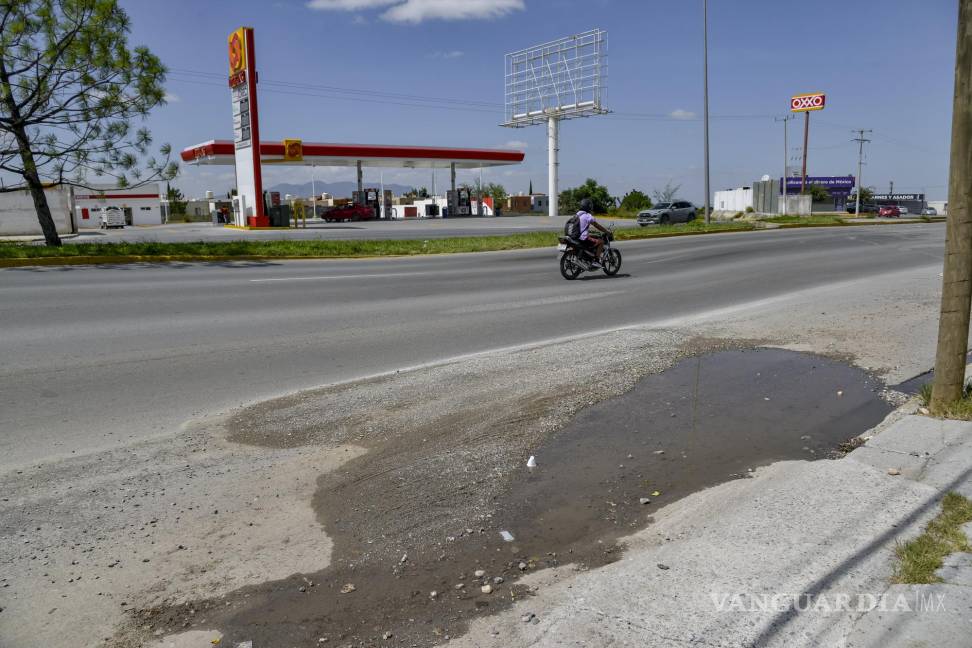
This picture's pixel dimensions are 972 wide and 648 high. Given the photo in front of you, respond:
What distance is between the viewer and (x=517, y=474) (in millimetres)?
4766

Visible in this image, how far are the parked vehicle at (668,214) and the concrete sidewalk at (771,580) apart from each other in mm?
42494

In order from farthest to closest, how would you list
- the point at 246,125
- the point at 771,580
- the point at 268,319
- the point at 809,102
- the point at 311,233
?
the point at 809,102, the point at 246,125, the point at 311,233, the point at 268,319, the point at 771,580

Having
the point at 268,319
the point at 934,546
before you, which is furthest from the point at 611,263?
the point at 934,546

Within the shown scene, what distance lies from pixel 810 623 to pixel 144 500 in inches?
147

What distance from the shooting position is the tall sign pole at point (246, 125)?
1398 inches

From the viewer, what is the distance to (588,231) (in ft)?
52.1

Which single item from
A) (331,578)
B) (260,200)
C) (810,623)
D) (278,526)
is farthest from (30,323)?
(260,200)

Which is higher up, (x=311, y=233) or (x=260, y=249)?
(x=311, y=233)

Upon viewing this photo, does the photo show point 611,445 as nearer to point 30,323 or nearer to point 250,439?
point 250,439

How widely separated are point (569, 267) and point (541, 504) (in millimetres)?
11825

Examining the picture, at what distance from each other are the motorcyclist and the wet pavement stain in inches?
341

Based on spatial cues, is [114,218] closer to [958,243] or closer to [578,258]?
[578,258]

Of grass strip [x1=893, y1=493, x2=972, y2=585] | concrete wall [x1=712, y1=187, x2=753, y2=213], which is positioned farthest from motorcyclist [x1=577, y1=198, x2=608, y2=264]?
concrete wall [x1=712, y1=187, x2=753, y2=213]

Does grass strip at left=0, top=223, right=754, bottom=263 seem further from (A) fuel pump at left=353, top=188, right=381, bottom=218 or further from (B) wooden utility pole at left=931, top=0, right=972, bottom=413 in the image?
(A) fuel pump at left=353, top=188, right=381, bottom=218
